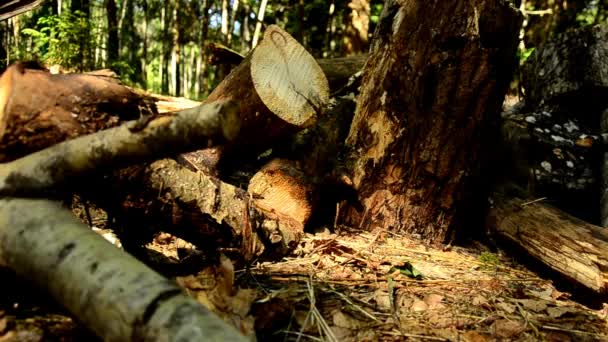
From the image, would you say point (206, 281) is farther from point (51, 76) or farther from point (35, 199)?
point (51, 76)

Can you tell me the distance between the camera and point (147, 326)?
1086 millimetres

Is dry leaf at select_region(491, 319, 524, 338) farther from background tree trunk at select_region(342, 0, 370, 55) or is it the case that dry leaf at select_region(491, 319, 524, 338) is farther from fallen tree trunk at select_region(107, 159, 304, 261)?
background tree trunk at select_region(342, 0, 370, 55)

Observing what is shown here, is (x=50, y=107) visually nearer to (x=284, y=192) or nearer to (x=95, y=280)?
(x=95, y=280)

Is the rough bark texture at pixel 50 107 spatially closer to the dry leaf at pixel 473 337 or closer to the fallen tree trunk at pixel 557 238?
the dry leaf at pixel 473 337

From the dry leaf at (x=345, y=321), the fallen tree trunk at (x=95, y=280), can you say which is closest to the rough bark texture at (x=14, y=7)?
the fallen tree trunk at (x=95, y=280)

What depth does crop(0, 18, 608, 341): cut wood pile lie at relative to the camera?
48.6 inches

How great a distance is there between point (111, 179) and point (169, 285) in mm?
784

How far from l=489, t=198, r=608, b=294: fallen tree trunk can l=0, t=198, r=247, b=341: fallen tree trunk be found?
1867 mm

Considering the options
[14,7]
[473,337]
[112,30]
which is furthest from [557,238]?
[112,30]

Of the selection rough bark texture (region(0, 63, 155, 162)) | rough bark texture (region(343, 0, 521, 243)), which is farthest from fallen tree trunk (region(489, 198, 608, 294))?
rough bark texture (region(0, 63, 155, 162))

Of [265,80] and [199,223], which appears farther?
[265,80]

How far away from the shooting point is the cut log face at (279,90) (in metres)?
2.23

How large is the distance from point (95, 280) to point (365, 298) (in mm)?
1044

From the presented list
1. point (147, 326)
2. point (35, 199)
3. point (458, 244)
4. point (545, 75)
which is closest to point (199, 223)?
point (35, 199)
